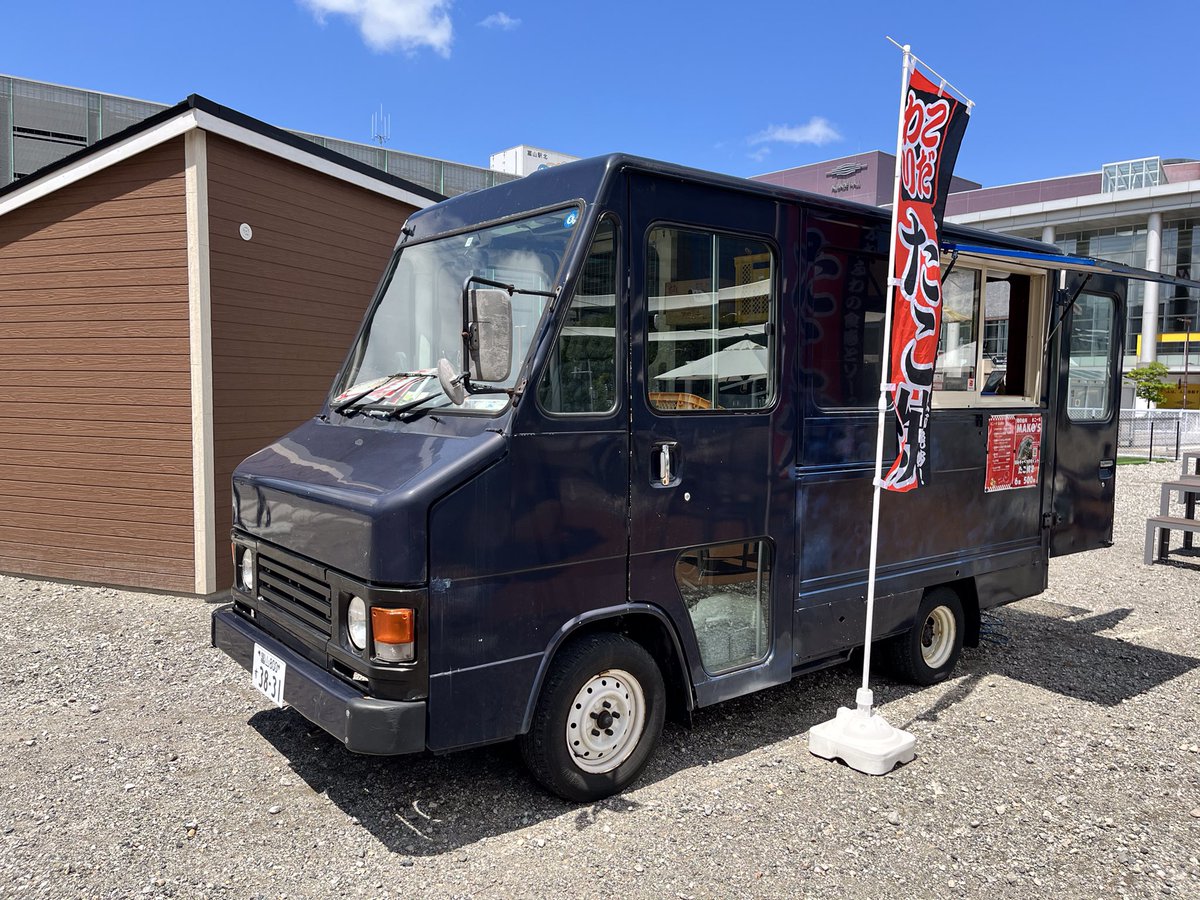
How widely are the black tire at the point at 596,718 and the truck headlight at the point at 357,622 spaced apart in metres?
0.75

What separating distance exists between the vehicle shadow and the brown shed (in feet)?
9.75

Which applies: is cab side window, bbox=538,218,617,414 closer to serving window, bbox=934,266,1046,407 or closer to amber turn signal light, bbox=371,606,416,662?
amber turn signal light, bbox=371,606,416,662

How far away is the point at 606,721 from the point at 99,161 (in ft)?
20.1

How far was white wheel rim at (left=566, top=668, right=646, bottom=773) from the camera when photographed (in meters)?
3.44

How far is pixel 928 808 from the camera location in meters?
3.59

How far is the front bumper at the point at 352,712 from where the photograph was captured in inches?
114

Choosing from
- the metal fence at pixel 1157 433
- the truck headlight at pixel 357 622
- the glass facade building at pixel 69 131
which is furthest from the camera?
the metal fence at pixel 1157 433

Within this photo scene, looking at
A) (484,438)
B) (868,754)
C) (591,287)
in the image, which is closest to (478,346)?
(484,438)

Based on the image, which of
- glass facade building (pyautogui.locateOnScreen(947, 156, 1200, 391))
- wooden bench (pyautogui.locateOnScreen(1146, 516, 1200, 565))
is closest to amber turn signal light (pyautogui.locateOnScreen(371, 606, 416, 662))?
wooden bench (pyautogui.locateOnScreen(1146, 516, 1200, 565))

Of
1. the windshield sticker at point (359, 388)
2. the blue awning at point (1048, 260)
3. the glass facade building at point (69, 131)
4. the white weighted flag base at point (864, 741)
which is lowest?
the white weighted flag base at point (864, 741)

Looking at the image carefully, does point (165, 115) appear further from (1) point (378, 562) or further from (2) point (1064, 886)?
(2) point (1064, 886)

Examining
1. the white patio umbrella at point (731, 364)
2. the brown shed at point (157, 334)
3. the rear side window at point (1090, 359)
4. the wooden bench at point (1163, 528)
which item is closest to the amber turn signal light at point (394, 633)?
the white patio umbrella at point (731, 364)

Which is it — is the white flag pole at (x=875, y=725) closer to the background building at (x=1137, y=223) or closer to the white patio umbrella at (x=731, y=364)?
the white patio umbrella at (x=731, y=364)

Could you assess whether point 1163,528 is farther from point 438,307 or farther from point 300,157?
point 300,157
